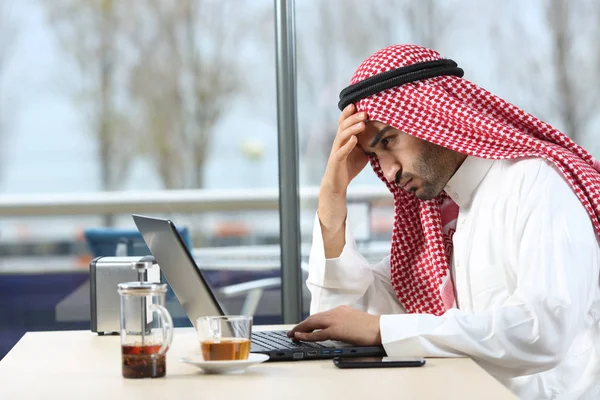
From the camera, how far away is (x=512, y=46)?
365 centimetres

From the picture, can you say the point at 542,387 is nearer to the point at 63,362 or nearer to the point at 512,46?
the point at 63,362

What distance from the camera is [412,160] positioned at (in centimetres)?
221

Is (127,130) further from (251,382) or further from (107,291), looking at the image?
(251,382)

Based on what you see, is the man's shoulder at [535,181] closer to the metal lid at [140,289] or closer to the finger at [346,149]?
the finger at [346,149]

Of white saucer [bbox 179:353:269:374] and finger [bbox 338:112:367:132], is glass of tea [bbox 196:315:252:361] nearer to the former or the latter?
white saucer [bbox 179:353:269:374]

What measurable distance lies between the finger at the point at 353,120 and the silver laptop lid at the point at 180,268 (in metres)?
0.61

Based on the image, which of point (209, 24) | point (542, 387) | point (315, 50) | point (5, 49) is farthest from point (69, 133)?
point (542, 387)

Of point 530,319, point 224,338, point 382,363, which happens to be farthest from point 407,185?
point 224,338

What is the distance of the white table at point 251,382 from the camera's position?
130cm

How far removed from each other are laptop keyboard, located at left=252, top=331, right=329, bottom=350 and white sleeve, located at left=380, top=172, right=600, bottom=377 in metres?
0.16

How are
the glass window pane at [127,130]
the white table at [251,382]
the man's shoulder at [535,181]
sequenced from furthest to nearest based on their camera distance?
1. the glass window pane at [127,130]
2. the man's shoulder at [535,181]
3. the white table at [251,382]

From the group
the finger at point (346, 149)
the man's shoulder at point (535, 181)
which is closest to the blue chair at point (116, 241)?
the finger at point (346, 149)

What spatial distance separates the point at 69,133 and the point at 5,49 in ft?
1.46

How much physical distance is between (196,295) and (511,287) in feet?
2.39
